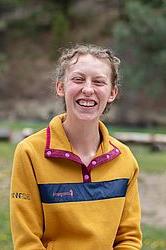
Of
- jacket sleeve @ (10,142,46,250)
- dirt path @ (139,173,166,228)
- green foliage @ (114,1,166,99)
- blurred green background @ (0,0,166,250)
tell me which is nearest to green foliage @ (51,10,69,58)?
blurred green background @ (0,0,166,250)

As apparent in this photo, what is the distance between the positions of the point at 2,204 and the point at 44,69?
2287 centimetres

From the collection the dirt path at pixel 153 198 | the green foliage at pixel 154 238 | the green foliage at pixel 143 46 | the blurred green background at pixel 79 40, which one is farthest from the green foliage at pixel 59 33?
the green foliage at pixel 154 238

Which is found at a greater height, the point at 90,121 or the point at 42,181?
the point at 90,121

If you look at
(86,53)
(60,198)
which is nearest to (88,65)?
(86,53)

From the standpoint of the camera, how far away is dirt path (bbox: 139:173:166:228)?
22.1 feet

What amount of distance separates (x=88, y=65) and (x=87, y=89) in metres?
0.10

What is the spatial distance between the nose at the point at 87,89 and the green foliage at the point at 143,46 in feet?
57.3

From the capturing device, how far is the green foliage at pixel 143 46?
2027cm

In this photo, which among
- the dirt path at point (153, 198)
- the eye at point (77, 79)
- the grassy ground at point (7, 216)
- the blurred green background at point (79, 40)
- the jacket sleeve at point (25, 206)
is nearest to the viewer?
the jacket sleeve at point (25, 206)

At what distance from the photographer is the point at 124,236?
2.19 m

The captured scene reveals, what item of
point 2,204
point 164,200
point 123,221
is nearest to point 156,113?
point 164,200

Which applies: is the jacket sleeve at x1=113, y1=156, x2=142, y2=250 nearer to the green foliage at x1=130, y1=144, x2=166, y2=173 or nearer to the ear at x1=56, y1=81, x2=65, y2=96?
the ear at x1=56, y1=81, x2=65, y2=96

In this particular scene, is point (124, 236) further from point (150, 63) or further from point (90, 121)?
point (150, 63)

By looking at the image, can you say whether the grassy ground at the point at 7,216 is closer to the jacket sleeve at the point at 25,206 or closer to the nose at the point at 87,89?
the jacket sleeve at the point at 25,206
